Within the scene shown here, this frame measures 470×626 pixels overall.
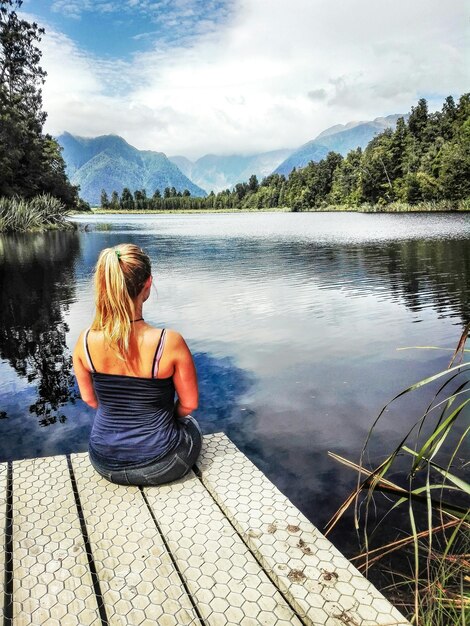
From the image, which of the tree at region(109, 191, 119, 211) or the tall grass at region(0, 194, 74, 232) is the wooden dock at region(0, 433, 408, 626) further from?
the tree at region(109, 191, 119, 211)

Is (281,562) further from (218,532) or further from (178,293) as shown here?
(178,293)

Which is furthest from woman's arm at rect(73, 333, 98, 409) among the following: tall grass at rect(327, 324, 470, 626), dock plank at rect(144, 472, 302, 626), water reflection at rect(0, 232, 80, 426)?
water reflection at rect(0, 232, 80, 426)

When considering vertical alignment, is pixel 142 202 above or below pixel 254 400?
above

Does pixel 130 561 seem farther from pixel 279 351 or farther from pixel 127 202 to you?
pixel 127 202

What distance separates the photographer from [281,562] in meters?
2.42

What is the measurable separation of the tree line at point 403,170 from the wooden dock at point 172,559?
2791 inches

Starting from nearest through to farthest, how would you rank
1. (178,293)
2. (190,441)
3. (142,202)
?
(190,441) → (178,293) → (142,202)

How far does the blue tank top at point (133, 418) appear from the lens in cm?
296

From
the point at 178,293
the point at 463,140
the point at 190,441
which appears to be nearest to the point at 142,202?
the point at 463,140

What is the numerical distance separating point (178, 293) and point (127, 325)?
1163 cm

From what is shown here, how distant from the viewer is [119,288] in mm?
2693

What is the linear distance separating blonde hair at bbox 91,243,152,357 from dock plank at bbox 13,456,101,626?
1129 mm

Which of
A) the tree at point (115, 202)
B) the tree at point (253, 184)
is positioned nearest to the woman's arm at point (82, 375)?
the tree at point (253, 184)

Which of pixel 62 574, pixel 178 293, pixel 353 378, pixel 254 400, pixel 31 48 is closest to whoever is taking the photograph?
pixel 62 574
